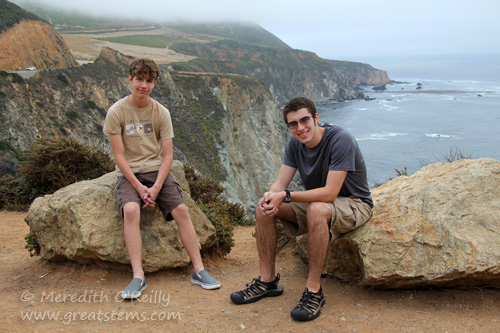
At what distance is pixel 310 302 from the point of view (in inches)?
157

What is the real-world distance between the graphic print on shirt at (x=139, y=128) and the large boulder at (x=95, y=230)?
786mm

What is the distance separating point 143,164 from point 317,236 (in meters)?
2.24

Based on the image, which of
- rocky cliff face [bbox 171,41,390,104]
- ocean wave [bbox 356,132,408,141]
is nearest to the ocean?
ocean wave [bbox 356,132,408,141]

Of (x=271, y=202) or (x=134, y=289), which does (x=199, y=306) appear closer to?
(x=134, y=289)

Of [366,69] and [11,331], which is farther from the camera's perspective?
[366,69]

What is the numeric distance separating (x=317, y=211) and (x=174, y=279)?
205cm

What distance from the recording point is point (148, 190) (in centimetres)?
472

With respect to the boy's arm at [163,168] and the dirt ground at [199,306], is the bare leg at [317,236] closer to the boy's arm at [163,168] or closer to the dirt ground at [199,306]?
the dirt ground at [199,306]

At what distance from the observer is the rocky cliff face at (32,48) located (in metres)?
26.8

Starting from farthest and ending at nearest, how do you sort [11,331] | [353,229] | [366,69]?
[366,69] < [353,229] < [11,331]

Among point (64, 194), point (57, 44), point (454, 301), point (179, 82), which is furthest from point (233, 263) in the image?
point (179, 82)

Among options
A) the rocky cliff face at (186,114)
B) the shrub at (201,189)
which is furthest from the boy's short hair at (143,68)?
the rocky cliff face at (186,114)

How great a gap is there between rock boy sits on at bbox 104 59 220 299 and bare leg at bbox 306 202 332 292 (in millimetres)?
1253

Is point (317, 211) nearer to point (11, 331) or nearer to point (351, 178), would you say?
point (351, 178)
